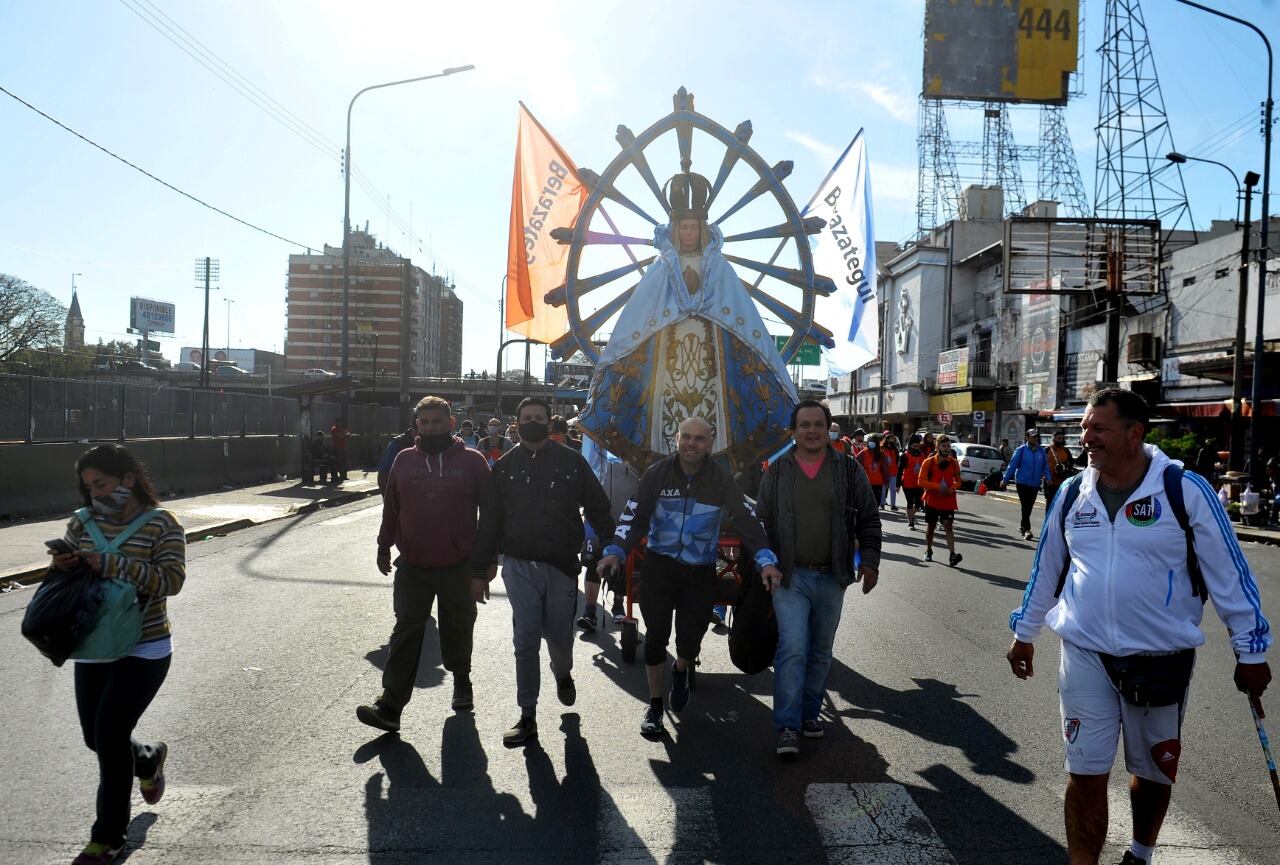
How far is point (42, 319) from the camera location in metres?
56.7

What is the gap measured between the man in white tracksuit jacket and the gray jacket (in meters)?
1.61

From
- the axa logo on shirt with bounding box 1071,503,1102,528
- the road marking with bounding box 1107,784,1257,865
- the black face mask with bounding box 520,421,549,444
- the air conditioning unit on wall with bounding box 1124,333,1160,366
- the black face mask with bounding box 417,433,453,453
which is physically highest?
the air conditioning unit on wall with bounding box 1124,333,1160,366

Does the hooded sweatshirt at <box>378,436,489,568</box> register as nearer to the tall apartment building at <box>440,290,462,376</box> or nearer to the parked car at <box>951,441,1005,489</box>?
the parked car at <box>951,441,1005,489</box>

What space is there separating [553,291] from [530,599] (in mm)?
3596

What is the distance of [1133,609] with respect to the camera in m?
3.31

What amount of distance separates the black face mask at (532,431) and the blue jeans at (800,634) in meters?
1.53

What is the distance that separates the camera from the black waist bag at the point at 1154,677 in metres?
3.28

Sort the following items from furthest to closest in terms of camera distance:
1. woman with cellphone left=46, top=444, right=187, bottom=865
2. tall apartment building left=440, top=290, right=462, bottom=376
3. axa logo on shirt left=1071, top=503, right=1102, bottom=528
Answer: tall apartment building left=440, top=290, right=462, bottom=376, woman with cellphone left=46, top=444, right=187, bottom=865, axa logo on shirt left=1071, top=503, right=1102, bottom=528

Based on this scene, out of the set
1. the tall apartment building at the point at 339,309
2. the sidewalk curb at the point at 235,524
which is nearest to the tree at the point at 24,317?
the sidewalk curb at the point at 235,524

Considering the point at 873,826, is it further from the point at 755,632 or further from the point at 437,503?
the point at 437,503

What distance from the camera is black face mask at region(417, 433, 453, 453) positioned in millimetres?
5445

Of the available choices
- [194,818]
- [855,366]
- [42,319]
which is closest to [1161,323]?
[855,366]

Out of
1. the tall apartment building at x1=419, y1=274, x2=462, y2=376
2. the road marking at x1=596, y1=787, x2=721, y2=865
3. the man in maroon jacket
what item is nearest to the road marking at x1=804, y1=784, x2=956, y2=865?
the road marking at x1=596, y1=787, x2=721, y2=865

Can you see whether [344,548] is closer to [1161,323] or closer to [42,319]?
[1161,323]
